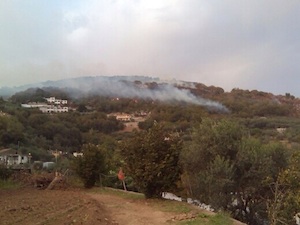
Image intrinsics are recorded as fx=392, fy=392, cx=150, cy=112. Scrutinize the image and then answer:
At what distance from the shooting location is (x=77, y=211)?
12.2 metres

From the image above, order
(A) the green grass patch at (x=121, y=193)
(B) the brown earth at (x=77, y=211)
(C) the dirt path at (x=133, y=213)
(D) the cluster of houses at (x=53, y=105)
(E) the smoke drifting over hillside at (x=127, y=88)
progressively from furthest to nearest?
1. (E) the smoke drifting over hillside at (x=127, y=88)
2. (D) the cluster of houses at (x=53, y=105)
3. (A) the green grass patch at (x=121, y=193)
4. (C) the dirt path at (x=133, y=213)
5. (B) the brown earth at (x=77, y=211)

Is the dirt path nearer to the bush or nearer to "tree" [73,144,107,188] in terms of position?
"tree" [73,144,107,188]

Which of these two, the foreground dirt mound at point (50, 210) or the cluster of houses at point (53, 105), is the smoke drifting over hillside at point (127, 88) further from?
the foreground dirt mound at point (50, 210)

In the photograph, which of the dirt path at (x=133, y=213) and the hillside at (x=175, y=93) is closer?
the dirt path at (x=133, y=213)

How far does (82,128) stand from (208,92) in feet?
142

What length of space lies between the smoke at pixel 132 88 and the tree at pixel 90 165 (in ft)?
187

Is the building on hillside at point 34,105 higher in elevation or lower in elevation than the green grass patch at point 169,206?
higher

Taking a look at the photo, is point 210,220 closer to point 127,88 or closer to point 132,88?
point 127,88

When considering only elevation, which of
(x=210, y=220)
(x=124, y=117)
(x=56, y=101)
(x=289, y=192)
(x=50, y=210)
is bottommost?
(x=50, y=210)

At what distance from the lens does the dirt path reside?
1115cm

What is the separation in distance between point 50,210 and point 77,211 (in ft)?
3.16

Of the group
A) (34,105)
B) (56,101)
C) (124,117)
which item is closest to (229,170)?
(124,117)

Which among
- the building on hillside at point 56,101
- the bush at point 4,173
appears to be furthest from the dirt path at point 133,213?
the building on hillside at point 56,101

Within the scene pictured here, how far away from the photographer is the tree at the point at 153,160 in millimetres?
14836
